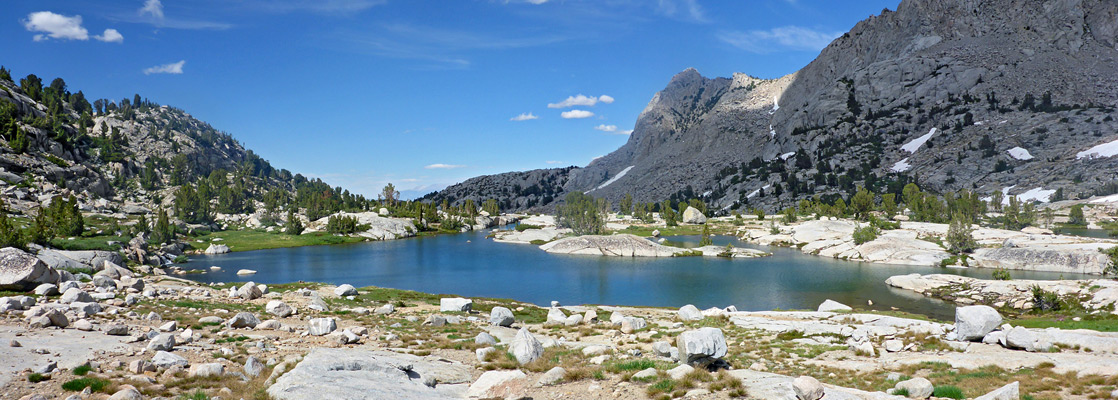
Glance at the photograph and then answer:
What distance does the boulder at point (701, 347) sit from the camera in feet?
59.7

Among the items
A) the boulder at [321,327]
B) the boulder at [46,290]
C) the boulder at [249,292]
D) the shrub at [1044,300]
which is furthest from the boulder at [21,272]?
the shrub at [1044,300]

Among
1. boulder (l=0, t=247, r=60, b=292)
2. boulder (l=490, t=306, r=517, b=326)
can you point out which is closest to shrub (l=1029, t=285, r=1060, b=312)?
boulder (l=490, t=306, r=517, b=326)

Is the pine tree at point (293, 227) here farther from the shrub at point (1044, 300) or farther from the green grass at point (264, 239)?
the shrub at point (1044, 300)

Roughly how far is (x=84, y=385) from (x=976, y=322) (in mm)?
35157

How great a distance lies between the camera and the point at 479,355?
68.9ft

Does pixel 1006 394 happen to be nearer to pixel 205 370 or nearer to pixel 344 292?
pixel 205 370

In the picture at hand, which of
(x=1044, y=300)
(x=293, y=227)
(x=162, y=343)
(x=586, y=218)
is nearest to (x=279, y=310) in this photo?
(x=162, y=343)

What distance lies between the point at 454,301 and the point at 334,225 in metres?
111

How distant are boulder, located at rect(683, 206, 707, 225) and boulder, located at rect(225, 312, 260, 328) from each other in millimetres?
149962

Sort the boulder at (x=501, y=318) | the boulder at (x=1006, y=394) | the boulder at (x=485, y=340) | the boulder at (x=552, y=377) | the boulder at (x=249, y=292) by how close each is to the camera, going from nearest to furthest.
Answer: the boulder at (x=1006, y=394) → the boulder at (x=552, y=377) → the boulder at (x=485, y=340) → the boulder at (x=501, y=318) → the boulder at (x=249, y=292)

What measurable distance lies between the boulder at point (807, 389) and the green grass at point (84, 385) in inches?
745

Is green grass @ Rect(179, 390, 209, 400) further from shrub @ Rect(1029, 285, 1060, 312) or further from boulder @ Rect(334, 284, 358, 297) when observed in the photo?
shrub @ Rect(1029, 285, 1060, 312)

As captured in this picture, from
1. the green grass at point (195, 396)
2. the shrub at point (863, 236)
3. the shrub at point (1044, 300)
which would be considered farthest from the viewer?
the shrub at point (863, 236)

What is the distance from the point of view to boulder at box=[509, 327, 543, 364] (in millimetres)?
19836
